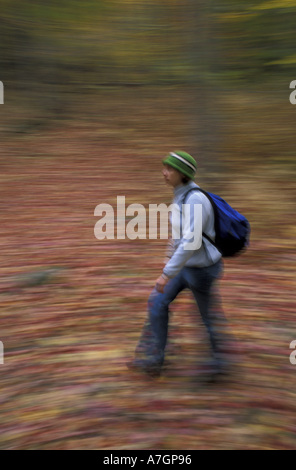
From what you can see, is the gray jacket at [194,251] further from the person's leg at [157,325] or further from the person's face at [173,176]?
the person's leg at [157,325]

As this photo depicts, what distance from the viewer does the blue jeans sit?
399 centimetres

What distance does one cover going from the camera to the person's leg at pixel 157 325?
4059 mm

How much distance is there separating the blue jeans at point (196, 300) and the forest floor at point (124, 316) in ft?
1.14

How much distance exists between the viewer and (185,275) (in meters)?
4.00

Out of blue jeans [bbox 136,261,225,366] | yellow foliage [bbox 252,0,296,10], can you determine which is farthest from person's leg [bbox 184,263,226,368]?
yellow foliage [bbox 252,0,296,10]

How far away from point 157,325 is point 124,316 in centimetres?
137

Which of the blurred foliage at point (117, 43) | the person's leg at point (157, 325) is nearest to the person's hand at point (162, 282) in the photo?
the person's leg at point (157, 325)

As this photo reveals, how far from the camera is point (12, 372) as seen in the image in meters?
4.59

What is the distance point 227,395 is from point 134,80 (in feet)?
45.9

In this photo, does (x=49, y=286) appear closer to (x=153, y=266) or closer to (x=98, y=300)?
(x=98, y=300)

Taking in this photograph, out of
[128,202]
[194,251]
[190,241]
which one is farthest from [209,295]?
[128,202]

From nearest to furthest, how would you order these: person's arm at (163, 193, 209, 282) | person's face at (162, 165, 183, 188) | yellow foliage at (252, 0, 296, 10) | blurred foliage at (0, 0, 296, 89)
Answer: person's arm at (163, 193, 209, 282) < person's face at (162, 165, 183, 188) < yellow foliage at (252, 0, 296, 10) < blurred foliage at (0, 0, 296, 89)

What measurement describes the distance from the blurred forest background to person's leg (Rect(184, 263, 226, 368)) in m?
0.47

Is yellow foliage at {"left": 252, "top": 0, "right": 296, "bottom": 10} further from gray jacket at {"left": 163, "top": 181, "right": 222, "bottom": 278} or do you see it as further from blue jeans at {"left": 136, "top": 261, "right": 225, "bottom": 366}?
blue jeans at {"left": 136, "top": 261, "right": 225, "bottom": 366}
